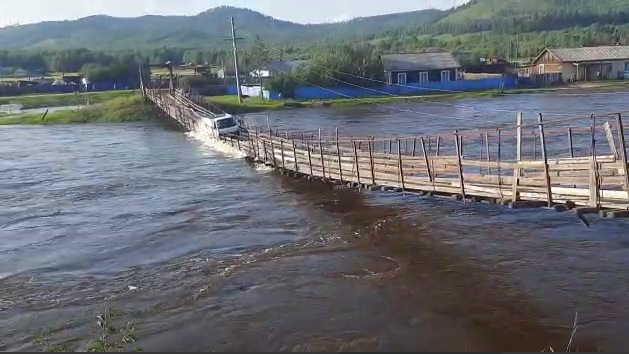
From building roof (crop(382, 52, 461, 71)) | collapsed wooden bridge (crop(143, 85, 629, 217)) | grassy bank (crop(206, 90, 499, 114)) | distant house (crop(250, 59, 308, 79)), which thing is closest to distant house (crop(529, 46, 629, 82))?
building roof (crop(382, 52, 461, 71))

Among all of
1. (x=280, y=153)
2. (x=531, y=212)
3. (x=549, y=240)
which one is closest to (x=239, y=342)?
(x=549, y=240)

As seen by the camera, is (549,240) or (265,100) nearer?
(549,240)

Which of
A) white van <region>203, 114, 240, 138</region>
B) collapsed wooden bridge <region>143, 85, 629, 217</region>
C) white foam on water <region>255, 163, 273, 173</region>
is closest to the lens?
collapsed wooden bridge <region>143, 85, 629, 217</region>

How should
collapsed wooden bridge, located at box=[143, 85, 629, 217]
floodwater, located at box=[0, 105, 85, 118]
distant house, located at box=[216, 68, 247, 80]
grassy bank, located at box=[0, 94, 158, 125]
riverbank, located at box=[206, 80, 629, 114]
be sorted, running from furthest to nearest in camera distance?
distant house, located at box=[216, 68, 247, 80], floodwater, located at box=[0, 105, 85, 118], riverbank, located at box=[206, 80, 629, 114], grassy bank, located at box=[0, 94, 158, 125], collapsed wooden bridge, located at box=[143, 85, 629, 217]

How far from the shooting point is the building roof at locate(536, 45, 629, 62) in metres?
78.6

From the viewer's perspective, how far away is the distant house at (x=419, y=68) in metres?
77.9

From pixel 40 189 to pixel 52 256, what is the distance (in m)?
11.9

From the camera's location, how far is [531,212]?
70.7 ft

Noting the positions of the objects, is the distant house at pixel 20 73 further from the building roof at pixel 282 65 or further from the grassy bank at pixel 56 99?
the building roof at pixel 282 65

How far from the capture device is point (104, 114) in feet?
211

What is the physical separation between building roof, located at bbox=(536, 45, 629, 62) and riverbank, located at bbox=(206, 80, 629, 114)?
5487 mm

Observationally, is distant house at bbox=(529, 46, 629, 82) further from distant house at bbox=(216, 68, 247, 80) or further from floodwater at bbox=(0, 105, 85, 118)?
floodwater at bbox=(0, 105, 85, 118)

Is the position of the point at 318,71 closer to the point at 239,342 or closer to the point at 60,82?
the point at 60,82

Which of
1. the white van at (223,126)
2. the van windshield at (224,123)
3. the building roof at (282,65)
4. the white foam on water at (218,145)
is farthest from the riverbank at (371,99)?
the van windshield at (224,123)
